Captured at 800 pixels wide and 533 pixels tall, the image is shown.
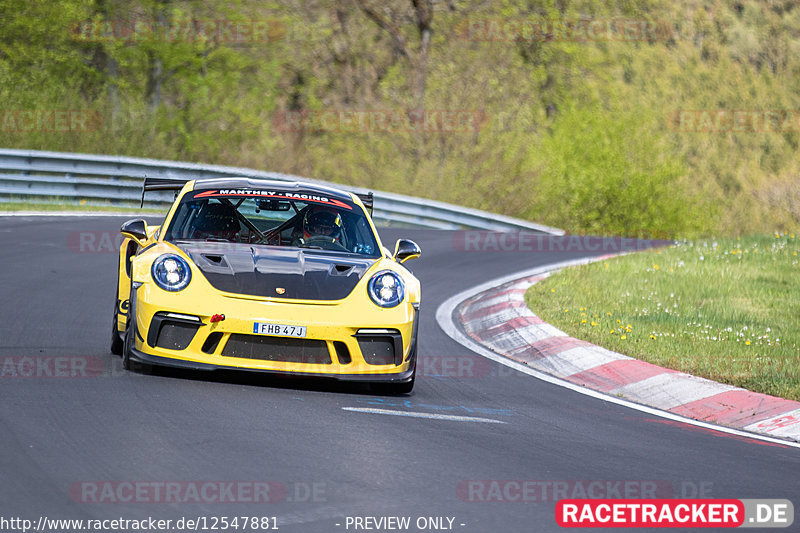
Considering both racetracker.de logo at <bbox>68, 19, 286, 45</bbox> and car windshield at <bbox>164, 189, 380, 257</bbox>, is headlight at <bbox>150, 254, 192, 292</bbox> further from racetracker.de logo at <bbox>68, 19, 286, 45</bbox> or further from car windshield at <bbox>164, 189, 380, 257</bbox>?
racetracker.de logo at <bbox>68, 19, 286, 45</bbox>

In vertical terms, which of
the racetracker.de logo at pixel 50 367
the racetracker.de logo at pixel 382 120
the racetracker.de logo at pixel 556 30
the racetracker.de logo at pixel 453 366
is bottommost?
the racetracker.de logo at pixel 453 366

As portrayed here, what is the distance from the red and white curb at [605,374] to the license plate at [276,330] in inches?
101

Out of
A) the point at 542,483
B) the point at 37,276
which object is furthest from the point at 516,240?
the point at 542,483

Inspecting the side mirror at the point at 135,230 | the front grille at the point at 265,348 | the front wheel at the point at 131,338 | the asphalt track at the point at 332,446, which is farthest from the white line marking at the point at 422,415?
the side mirror at the point at 135,230

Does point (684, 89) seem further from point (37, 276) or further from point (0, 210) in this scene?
point (37, 276)

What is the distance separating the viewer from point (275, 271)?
7.55 m

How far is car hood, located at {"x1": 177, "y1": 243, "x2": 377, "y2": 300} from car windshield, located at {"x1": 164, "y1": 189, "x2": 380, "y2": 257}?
0.38 meters

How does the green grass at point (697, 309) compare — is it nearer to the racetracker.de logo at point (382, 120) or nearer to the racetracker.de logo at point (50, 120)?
the racetracker.de logo at point (50, 120)

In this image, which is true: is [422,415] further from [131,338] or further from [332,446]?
[131,338]

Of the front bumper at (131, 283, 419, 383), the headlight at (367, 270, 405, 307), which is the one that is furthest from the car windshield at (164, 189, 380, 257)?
the front bumper at (131, 283, 419, 383)

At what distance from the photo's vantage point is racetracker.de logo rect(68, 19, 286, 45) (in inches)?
1336

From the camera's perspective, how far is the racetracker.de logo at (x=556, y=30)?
35.8 meters

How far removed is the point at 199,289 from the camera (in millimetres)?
7332

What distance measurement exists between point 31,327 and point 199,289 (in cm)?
269
